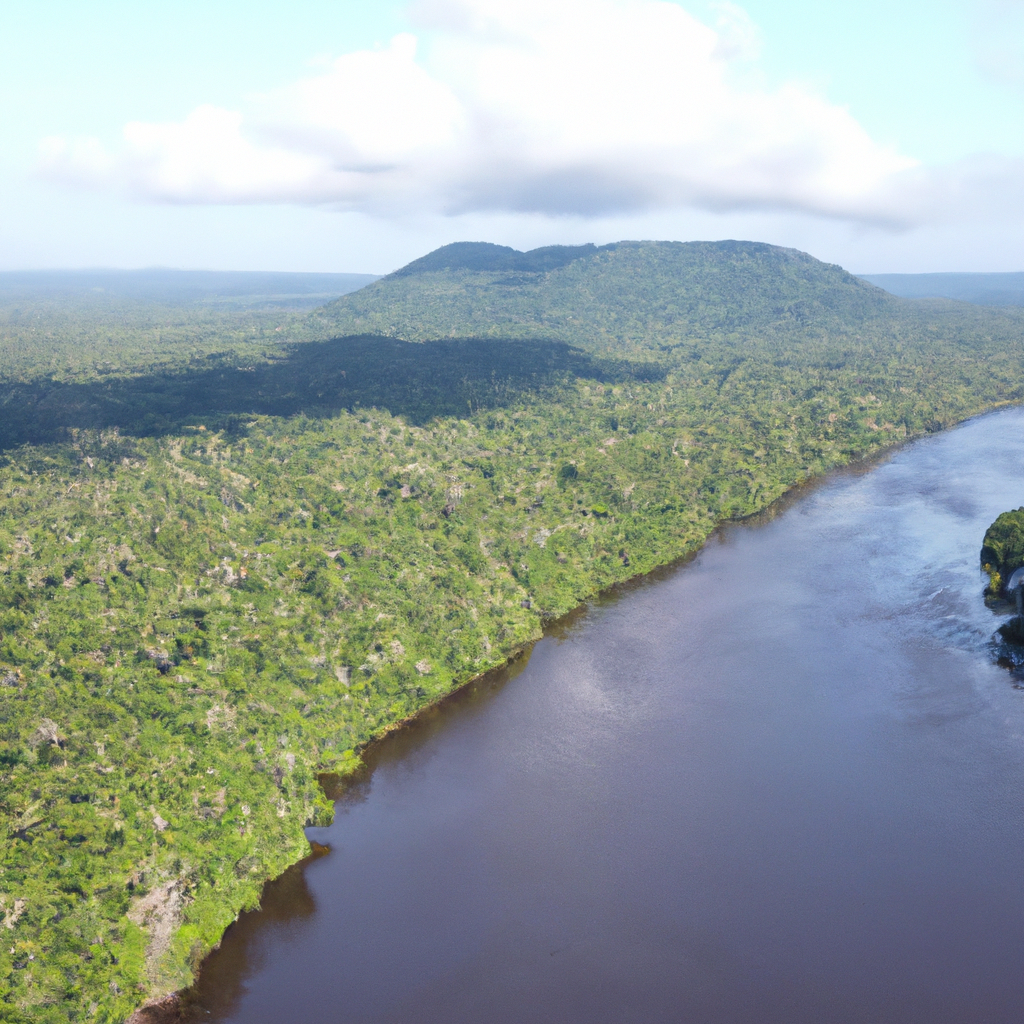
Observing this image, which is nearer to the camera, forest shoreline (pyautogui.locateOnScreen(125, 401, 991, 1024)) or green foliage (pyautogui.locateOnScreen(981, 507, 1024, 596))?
forest shoreline (pyautogui.locateOnScreen(125, 401, 991, 1024))

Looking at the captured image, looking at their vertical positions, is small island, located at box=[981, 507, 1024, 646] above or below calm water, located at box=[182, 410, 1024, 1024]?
above

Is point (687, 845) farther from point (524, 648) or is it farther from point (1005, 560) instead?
point (1005, 560)

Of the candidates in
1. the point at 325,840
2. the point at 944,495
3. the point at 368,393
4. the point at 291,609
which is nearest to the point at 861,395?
the point at 944,495

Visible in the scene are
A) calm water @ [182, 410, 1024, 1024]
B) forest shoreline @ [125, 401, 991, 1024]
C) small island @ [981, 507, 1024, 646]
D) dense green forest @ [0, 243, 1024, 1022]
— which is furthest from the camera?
small island @ [981, 507, 1024, 646]

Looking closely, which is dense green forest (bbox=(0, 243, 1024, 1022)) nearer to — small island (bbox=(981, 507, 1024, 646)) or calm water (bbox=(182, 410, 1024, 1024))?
calm water (bbox=(182, 410, 1024, 1024))

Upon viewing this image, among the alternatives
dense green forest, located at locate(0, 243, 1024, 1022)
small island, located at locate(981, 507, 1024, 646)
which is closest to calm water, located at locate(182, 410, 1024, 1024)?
small island, located at locate(981, 507, 1024, 646)

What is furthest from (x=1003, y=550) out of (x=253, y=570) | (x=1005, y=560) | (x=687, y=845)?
(x=253, y=570)

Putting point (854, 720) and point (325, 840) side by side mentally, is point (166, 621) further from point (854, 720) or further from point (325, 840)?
point (854, 720)

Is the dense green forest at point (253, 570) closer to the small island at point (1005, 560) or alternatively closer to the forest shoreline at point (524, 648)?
the forest shoreline at point (524, 648)
